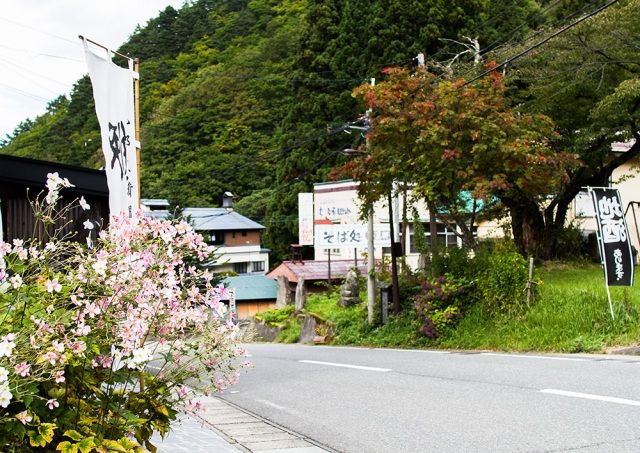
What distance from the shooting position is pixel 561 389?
8.75 m

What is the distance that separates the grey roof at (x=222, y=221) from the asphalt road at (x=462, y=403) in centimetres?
3801

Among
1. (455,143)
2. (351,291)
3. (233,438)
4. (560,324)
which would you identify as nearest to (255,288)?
(351,291)

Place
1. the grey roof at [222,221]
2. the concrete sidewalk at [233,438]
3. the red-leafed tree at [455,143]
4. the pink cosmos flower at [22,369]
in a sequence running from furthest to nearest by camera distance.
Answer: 1. the grey roof at [222,221]
2. the red-leafed tree at [455,143]
3. the concrete sidewalk at [233,438]
4. the pink cosmos flower at [22,369]

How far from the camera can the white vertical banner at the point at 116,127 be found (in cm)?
856

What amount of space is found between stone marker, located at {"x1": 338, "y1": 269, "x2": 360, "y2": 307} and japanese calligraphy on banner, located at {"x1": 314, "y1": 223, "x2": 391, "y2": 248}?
1188mm

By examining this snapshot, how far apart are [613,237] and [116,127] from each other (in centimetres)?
1015

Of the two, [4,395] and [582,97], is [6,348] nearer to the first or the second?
[4,395]

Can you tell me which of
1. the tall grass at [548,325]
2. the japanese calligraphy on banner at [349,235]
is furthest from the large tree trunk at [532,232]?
the japanese calligraphy on banner at [349,235]

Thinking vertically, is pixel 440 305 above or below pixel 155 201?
below

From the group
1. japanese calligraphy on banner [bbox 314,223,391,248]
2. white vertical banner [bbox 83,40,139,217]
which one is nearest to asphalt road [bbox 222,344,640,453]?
white vertical banner [bbox 83,40,139,217]

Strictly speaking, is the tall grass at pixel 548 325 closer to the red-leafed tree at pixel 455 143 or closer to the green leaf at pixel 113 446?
the red-leafed tree at pixel 455 143

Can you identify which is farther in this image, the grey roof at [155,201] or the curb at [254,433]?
the grey roof at [155,201]

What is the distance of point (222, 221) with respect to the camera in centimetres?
5472

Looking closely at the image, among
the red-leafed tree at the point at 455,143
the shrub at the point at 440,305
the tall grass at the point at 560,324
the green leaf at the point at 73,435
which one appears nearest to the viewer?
the green leaf at the point at 73,435
